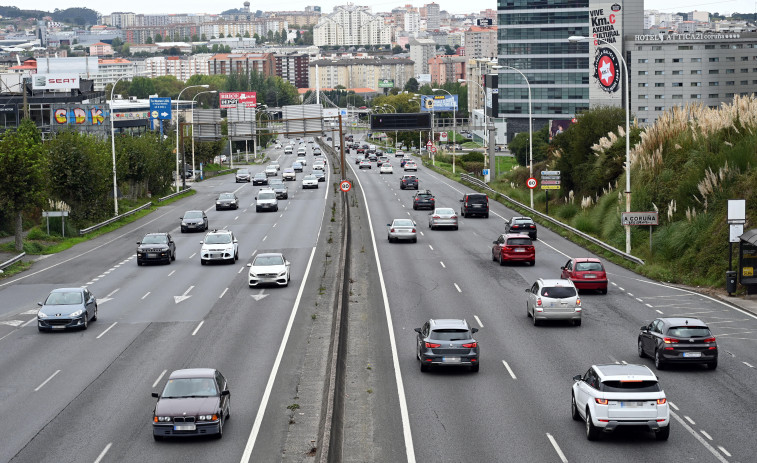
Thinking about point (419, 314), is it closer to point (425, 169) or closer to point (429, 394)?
point (429, 394)

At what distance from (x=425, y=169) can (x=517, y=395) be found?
98951 millimetres

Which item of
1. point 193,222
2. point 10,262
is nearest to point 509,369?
point 10,262

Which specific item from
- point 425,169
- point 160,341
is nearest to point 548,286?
point 160,341

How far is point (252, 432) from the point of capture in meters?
20.5

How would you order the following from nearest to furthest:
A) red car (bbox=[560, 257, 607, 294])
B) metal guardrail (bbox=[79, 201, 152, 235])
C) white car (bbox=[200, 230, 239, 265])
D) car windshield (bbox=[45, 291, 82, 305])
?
car windshield (bbox=[45, 291, 82, 305]) → red car (bbox=[560, 257, 607, 294]) → white car (bbox=[200, 230, 239, 265]) → metal guardrail (bbox=[79, 201, 152, 235])

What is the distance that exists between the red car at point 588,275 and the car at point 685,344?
1161cm

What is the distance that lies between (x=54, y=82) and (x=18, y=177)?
77022 millimetres

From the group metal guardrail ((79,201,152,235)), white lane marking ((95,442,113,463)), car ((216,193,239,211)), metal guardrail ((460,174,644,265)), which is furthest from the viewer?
car ((216,193,239,211))

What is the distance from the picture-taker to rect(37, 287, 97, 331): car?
106ft

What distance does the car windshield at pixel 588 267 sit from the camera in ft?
124

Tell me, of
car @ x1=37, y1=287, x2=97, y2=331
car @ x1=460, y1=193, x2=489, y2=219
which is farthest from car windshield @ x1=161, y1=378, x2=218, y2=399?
car @ x1=460, y1=193, x2=489, y2=219

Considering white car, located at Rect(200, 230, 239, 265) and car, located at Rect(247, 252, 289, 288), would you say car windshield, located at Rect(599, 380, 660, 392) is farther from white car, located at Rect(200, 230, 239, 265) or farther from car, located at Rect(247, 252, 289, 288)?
white car, located at Rect(200, 230, 239, 265)

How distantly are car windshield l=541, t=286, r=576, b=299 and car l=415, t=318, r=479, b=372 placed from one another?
22.1 ft

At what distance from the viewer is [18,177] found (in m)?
51.2
